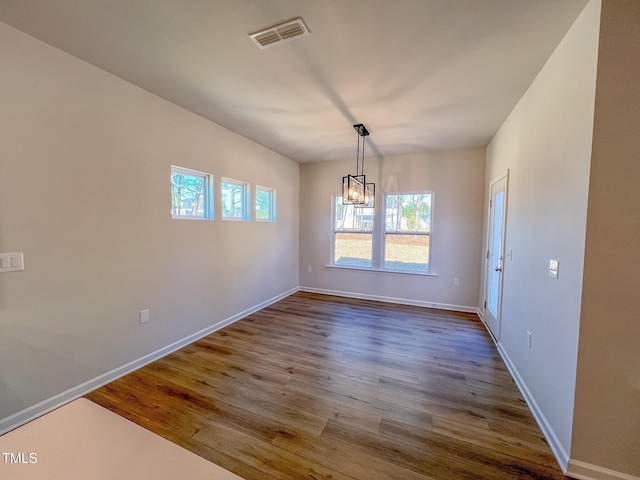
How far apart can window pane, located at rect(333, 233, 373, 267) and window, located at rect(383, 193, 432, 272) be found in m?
0.35

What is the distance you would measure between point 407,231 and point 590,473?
11.7 feet

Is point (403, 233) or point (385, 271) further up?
point (403, 233)

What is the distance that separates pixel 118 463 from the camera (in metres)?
0.66

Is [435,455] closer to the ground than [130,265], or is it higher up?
closer to the ground

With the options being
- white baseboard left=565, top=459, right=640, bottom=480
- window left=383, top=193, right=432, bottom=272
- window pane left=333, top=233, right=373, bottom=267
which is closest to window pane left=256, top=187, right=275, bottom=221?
window pane left=333, top=233, right=373, bottom=267

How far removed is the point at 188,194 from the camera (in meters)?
3.14

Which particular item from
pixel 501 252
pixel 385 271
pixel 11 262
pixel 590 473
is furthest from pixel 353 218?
pixel 11 262

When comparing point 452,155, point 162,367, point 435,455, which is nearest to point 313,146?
point 452,155

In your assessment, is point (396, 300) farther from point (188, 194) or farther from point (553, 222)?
point (188, 194)

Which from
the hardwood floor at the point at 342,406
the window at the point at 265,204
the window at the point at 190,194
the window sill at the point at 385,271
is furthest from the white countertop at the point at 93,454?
the window sill at the point at 385,271

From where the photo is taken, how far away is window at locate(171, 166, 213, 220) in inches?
117

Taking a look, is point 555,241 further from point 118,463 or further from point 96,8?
point 96,8

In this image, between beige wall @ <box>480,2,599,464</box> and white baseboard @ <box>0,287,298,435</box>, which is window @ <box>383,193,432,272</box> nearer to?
beige wall @ <box>480,2,599,464</box>

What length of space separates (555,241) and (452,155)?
2.94 metres
